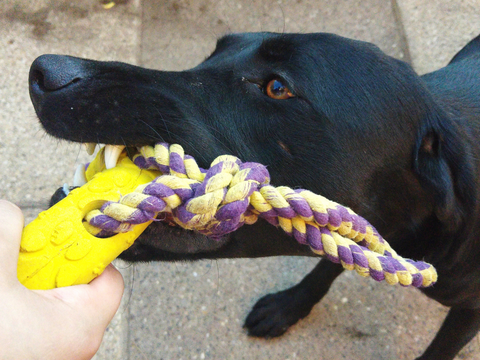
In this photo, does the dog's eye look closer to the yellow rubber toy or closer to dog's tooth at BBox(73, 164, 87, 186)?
the yellow rubber toy

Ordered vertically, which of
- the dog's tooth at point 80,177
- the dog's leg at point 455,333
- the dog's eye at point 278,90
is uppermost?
the dog's eye at point 278,90

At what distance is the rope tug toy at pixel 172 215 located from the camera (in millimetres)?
1118

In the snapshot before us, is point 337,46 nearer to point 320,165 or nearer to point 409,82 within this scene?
point 409,82

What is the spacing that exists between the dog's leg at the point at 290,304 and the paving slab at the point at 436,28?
217 centimetres

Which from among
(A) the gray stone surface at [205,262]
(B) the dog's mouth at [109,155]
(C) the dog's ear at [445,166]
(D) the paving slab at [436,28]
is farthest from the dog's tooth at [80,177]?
(D) the paving slab at [436,28]

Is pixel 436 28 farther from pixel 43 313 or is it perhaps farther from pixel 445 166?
pixel 43 313

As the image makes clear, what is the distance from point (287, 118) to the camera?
1533 mm

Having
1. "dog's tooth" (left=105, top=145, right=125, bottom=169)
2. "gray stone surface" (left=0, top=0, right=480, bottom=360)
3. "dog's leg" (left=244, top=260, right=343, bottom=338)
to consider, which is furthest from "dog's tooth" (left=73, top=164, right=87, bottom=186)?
"dog's leg" (left=244, top=260, right=343, bottom=338)

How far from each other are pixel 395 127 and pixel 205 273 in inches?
65.6

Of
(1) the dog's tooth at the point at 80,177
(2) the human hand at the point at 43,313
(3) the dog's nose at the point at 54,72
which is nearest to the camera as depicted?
(2) the human hand at the point at 43,313

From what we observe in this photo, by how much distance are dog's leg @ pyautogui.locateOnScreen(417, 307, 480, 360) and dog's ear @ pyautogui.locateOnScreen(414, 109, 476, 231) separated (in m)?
0.84

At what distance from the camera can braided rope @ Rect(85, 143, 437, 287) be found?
1149mm

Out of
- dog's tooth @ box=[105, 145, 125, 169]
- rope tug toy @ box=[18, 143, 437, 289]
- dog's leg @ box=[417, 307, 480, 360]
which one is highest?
rope tug toy @ box=[18, 143, 437, 289]

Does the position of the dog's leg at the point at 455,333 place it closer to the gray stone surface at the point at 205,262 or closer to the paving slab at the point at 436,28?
the gray stone surface at the point at 205,262
